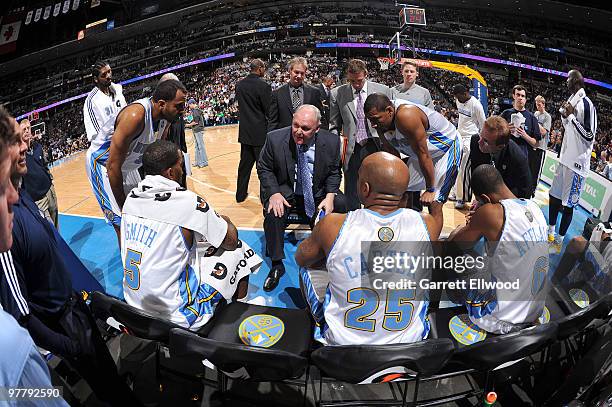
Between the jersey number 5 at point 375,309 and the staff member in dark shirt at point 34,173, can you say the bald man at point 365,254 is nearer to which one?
the jersey number 5 at point 375,309

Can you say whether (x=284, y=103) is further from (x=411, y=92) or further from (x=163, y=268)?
(x=163, y=268)

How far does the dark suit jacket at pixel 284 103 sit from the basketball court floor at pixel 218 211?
1274 mm

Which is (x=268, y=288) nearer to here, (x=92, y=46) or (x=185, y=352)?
(x=185, y=352)

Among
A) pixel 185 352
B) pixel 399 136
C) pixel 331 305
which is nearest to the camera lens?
pixel 185 352

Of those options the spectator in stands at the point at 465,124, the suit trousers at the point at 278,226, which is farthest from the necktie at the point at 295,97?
the spectator in stands at the point at 465,124

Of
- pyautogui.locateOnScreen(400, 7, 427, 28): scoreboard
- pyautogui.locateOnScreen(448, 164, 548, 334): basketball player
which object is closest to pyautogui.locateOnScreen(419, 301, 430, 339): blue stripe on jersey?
pyautogui.locateOnScreen(448, 164, 548, 334): basketball player

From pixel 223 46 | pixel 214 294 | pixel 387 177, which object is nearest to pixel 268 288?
pixel 214 294

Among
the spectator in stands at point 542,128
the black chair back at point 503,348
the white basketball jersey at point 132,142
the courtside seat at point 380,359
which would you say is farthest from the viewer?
the spectator in stands at point 542,128

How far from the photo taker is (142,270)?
2.20 m

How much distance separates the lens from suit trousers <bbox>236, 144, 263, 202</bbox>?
5594mm

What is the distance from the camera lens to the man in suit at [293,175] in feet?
12.1

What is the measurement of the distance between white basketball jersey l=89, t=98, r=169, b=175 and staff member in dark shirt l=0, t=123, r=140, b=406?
1195 millimetres

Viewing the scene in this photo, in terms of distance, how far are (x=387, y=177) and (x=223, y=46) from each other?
23475mm

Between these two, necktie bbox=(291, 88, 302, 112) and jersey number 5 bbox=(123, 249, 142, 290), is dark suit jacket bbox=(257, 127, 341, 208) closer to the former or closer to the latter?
necktie bbox=(291, 88, 302, 112)
